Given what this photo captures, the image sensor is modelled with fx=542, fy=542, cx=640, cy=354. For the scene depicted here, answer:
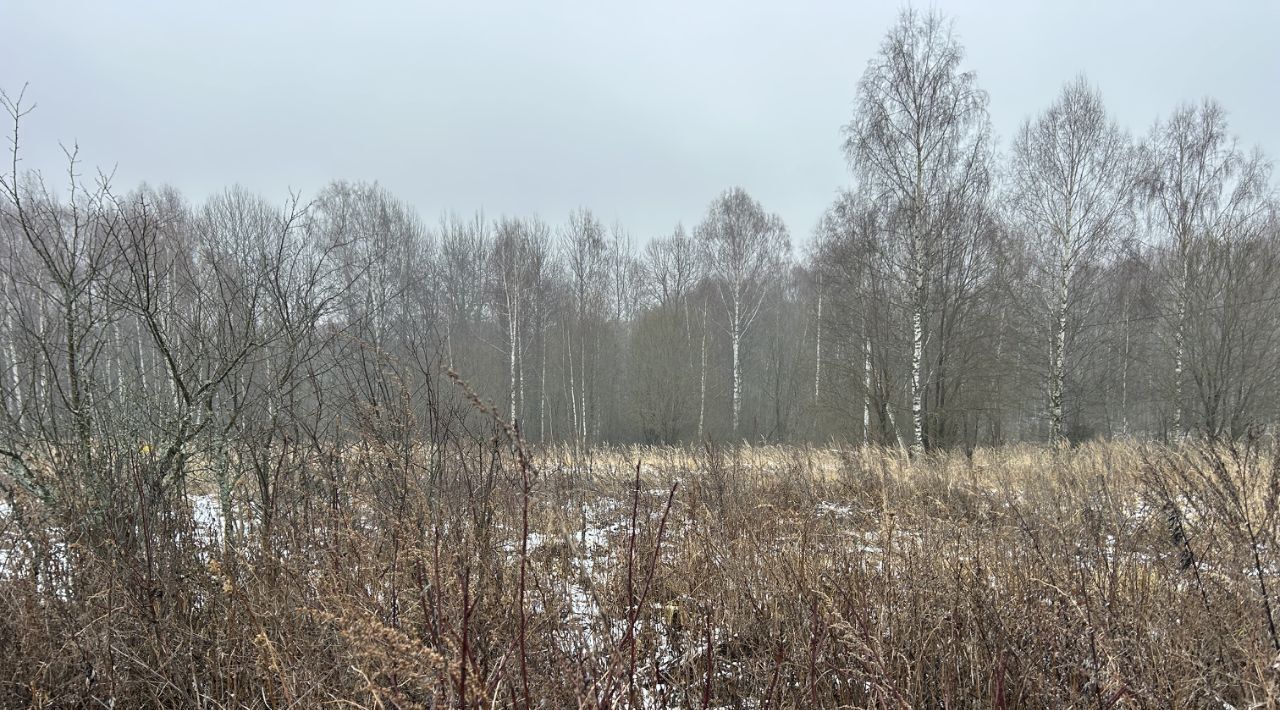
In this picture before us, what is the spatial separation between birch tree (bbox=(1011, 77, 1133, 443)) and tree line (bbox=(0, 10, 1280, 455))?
6 cm

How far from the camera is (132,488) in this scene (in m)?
3.03

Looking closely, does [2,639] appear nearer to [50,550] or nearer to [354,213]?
[50,550]

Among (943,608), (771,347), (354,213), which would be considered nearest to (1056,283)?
(771,347)

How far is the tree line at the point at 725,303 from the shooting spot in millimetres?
3639

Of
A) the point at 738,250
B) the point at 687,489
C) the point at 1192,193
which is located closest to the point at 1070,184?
the point at 1192,193

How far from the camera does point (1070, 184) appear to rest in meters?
13.2

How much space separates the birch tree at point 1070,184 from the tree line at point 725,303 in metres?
0.06

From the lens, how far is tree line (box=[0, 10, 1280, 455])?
3639 mm

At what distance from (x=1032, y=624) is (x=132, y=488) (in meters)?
4.44

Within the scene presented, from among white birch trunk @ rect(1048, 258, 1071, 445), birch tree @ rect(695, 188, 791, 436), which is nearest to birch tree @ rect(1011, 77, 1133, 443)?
white birch trunk @ rect(1048, 258, 1071, 445)

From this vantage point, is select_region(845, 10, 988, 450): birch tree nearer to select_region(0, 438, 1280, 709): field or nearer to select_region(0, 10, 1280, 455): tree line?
select_region(0, 10, 1280, 455): tree line

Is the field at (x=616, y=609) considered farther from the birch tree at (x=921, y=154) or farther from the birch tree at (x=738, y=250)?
the birch tree at (x=738, y=250)

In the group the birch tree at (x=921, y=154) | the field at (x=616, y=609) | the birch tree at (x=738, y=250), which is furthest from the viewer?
the birch tree at (x=738, y=250)

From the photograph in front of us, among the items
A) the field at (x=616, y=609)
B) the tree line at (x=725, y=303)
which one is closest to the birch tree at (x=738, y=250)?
the tree line at (x=725, y=303)
